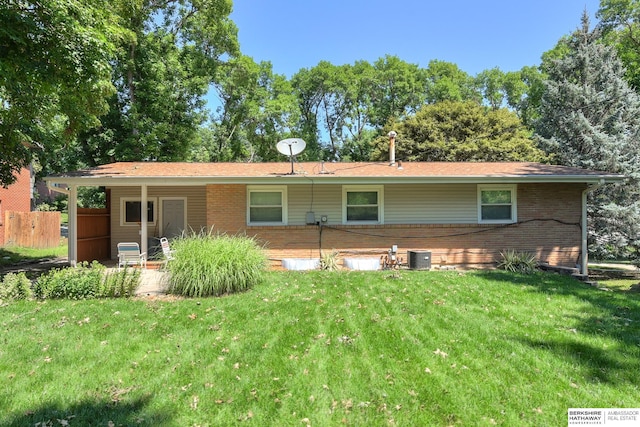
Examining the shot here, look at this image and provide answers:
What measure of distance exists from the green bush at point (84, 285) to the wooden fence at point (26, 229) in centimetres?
1386

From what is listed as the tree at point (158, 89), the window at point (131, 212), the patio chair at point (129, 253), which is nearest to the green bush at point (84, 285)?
the patio chair at point (129, 253)

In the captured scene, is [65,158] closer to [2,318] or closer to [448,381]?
[2,318]

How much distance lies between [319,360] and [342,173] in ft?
25.2

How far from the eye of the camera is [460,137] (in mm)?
22906

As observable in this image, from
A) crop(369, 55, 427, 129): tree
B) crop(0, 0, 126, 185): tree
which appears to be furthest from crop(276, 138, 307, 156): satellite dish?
crop(369, 55, 427, 129): tree

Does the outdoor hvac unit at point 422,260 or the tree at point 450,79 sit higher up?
the tree at point 450,79

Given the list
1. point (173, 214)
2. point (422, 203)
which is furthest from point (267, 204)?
point (422, 203)

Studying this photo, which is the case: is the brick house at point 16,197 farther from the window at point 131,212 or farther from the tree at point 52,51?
the tree at point 52,51

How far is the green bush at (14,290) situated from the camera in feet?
22.2

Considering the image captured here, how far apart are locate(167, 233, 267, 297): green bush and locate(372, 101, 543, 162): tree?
1772cm

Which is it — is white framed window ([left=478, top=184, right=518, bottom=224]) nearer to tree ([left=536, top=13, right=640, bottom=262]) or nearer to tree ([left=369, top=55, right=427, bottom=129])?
tree ([left=536, top=13, right=640, bottom=262])

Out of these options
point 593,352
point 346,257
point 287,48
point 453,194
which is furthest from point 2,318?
point 287,48

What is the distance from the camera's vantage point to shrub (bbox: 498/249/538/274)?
10.2 metres

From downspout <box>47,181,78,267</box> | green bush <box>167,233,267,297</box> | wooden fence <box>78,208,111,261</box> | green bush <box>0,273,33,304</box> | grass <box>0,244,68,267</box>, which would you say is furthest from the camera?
grass <box>0,244,68,267</box>
